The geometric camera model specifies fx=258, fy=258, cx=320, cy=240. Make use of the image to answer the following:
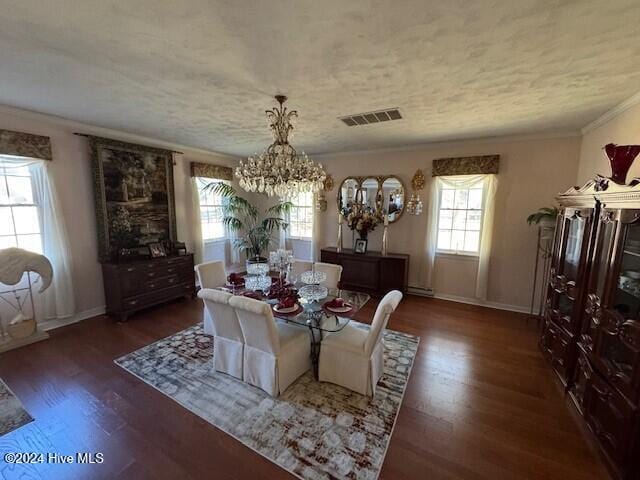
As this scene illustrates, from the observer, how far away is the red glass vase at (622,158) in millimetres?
1967

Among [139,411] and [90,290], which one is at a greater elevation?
[90,290]

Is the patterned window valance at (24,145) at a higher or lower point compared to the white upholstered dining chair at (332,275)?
higher

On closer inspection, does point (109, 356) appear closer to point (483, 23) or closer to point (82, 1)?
point (82, 1)

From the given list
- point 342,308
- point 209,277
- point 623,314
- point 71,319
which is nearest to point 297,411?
point 342,308

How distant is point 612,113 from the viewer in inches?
109

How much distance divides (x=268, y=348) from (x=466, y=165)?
3.99 metres

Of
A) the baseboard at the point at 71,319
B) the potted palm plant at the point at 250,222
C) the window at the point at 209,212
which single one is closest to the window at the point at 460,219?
the potted palm plant at the point at 250,222

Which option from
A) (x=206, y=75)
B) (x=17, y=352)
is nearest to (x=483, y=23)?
(x=206, y=75)

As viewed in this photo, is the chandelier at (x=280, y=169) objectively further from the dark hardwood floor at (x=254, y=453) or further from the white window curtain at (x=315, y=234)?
the white window curtain at (x=315, y=234)

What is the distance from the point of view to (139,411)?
212 centimetres

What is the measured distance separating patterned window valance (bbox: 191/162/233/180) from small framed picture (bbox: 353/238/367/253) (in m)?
3.09

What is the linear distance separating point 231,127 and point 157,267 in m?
2.41

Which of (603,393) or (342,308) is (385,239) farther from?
(603,393)

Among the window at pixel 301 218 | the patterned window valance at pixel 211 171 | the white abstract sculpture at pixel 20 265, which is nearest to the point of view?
the white abstract sculpture at pixel 20 265
